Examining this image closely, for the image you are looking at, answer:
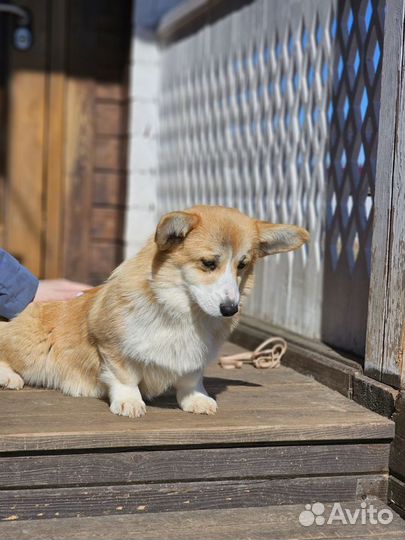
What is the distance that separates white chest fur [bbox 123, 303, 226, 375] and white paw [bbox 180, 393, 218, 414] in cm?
11

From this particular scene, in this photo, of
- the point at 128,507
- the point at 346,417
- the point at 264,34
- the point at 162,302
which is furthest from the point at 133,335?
the point at 264,34

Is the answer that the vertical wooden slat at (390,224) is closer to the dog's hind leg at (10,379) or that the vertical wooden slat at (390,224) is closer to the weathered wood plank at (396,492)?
the weathered wood plank at (396,492)

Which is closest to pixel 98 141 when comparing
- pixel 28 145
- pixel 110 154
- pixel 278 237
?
pixel 110 154

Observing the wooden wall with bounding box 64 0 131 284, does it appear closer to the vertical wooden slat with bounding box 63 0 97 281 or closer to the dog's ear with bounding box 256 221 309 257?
the vertical wooden slat with bounding box 63 0 97 281

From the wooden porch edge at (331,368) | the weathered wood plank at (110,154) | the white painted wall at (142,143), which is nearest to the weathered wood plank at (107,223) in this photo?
the white painted wall at (142,143)

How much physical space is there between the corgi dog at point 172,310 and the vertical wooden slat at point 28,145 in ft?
8.16

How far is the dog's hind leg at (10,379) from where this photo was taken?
2.68 m

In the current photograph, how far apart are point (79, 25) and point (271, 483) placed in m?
3.52

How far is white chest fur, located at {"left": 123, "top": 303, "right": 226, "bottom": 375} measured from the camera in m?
2.41

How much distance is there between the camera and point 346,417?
8.13 ft

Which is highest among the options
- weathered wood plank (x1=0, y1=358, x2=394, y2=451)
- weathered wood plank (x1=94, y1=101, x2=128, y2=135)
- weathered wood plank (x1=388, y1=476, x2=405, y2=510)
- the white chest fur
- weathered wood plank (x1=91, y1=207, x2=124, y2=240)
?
weathered wood plank (x1=94, y1=101, x2=128, y2=135)

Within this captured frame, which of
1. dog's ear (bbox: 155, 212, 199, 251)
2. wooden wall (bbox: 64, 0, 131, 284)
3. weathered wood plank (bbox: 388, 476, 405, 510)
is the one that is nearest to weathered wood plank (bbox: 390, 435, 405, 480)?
weathered wood plank (bbox: 388, 476, 405, 510)

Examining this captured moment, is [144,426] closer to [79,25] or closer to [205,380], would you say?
[205,380]

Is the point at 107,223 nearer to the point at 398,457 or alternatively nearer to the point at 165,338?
the point at 165,338
